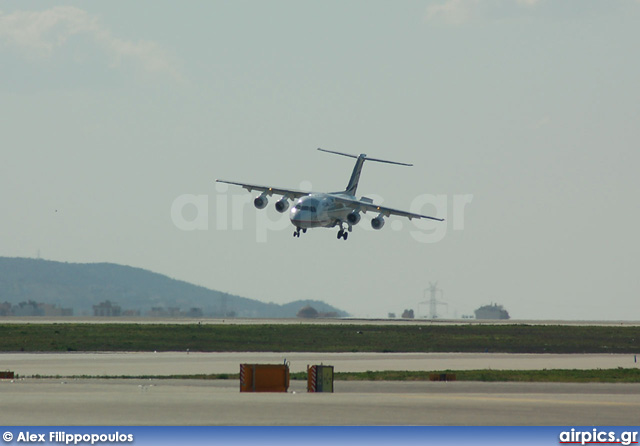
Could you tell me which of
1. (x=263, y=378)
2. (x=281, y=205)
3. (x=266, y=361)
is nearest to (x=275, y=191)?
(x=281, y=205)

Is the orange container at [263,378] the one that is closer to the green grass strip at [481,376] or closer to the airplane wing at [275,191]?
the green grass strip at [481,376]

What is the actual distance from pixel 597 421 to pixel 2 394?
19.1m

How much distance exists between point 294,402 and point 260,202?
70882 mm

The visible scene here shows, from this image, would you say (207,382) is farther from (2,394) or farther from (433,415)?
(433,415)

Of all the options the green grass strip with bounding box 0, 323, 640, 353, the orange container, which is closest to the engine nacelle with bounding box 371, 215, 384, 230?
the green grass strip with bounding box 0, 323, 640, 353

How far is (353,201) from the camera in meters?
108

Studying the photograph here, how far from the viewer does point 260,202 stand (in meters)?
108

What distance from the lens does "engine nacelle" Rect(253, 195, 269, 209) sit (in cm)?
10756

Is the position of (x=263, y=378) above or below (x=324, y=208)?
below

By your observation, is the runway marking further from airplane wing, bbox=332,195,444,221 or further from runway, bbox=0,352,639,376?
airplane wing, bbox=332,195,444,221

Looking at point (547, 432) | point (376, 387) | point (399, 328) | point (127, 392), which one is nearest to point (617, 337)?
point (399, 328)

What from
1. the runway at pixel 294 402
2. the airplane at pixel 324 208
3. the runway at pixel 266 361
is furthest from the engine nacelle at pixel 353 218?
the runway at pixel 294 402

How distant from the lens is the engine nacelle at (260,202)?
10756cm

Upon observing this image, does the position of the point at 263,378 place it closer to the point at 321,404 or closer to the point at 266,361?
the point at 321,404
